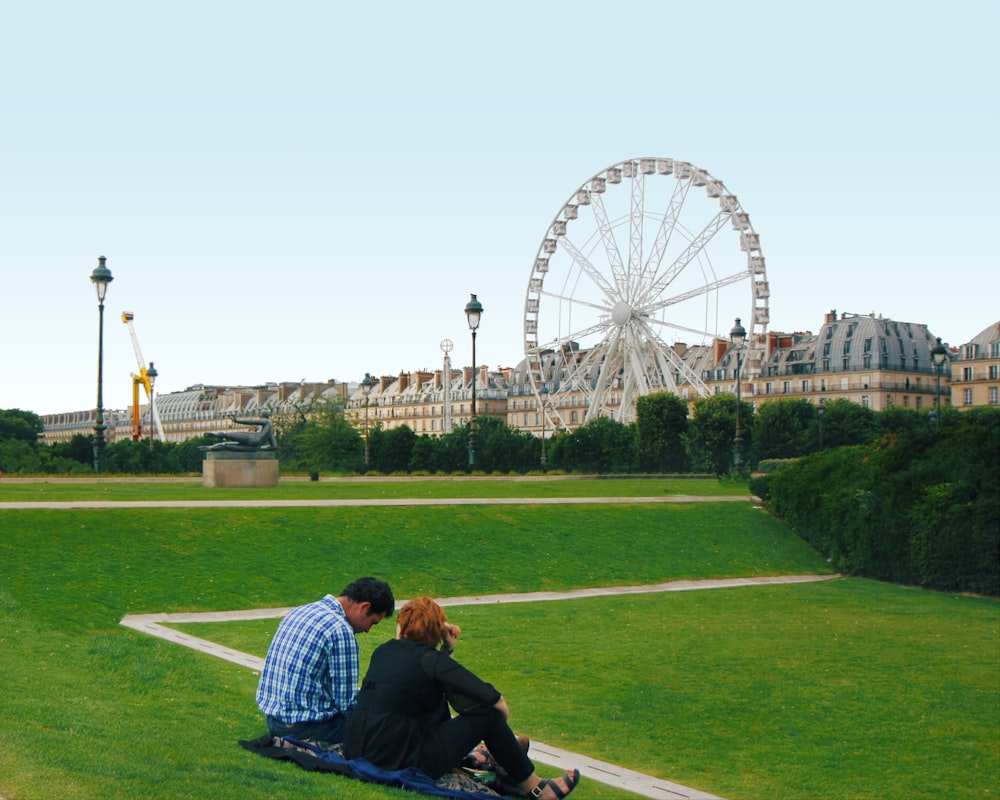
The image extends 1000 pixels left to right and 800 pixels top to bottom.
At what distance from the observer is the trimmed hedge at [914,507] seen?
2562 centimetres

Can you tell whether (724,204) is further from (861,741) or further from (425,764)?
(425,764)

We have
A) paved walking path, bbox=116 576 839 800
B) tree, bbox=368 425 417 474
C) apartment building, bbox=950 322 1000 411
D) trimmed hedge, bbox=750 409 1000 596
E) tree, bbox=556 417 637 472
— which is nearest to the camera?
paved walking path, bbox=116 576 839 800

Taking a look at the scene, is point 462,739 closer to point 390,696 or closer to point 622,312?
point 390,696

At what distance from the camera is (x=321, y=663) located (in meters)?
8.22

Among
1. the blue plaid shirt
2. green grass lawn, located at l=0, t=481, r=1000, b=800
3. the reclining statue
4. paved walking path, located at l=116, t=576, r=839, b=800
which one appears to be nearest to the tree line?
the reclining statue

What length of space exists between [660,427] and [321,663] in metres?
66.1

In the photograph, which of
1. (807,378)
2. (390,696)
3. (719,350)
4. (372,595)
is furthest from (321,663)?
(719,350)

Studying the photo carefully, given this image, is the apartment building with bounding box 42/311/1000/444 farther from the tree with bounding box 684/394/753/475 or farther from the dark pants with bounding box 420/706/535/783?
the dark pants with bounding box 420/706/535/783

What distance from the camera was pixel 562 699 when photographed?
1320 cm

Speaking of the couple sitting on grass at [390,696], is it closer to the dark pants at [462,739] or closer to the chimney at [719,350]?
the dark pants at [462,739]

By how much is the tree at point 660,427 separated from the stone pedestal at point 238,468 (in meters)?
40.4

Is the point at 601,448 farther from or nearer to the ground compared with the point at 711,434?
nearer to the ground

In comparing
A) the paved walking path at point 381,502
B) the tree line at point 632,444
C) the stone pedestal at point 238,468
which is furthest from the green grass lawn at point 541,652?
the tree line at point 632,444

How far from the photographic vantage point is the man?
816 centimetres
